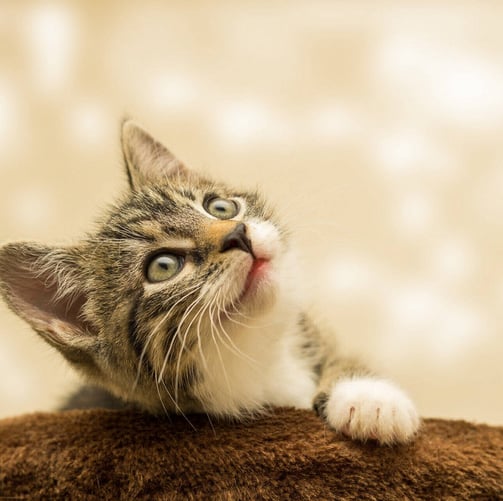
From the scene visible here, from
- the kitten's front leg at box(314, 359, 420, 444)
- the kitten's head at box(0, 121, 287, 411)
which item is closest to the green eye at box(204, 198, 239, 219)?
the kitten's head at box(0, 121, 287, 411)

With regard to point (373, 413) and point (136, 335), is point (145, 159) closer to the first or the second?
point (136, 335)

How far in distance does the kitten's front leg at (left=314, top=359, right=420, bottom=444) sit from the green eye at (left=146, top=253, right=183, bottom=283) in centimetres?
38

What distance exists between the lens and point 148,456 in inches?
34.8

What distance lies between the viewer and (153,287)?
943 mm

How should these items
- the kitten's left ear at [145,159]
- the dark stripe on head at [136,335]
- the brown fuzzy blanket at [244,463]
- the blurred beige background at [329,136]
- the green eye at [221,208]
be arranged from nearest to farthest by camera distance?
the brown fuzzy blanket at [244,463]
the dark stripe on head at [136,335]
the green eye at [221,208]
the kitten's left ear at [145,159]
the blurred beige background at [329,136]

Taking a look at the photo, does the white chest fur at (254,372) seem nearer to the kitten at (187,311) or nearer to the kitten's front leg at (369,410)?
the kitten at (187,311)

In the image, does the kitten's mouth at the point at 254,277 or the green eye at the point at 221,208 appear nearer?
the kitten's mouth at the point at 254,277

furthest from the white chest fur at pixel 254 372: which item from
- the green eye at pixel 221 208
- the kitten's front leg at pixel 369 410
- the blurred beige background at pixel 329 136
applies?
the blurred beige background at pixel 329 136

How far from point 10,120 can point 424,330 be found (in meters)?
1.76

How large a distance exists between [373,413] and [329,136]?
1.32m

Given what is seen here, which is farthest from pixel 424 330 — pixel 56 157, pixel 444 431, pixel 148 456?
pixel 56 157

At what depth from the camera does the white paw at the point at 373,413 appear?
34.1 inches

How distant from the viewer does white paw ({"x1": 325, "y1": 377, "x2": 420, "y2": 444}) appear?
867 millimetres

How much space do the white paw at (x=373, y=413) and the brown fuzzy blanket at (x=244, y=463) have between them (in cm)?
2
